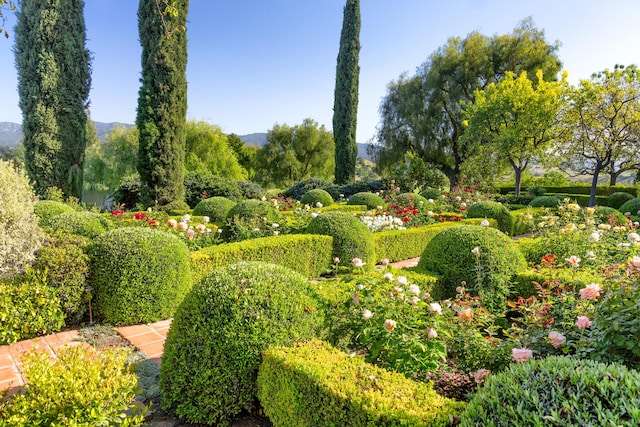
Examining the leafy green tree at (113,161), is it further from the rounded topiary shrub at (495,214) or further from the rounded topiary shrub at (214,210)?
the rounded topiary shrub at (495,214)

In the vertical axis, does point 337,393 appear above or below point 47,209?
below

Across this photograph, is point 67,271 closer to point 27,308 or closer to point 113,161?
point 27,308

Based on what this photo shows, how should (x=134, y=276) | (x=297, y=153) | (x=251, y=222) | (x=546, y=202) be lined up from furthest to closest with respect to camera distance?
(x=297, y=153), (x=546, y=202), (x=251, y=222), (x=134, y=276)

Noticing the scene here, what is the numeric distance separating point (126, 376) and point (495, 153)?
709 inches

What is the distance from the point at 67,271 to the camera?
12.3ft

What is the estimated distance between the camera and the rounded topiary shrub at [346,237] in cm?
592

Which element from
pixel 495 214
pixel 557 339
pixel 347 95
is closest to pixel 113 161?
pixel 347 95

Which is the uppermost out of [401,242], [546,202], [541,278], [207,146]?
[207,146]

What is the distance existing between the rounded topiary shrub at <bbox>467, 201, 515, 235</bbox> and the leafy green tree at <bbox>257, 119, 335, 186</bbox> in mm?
22379

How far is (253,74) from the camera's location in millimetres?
12344

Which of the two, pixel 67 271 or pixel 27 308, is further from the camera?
pixel 67 271

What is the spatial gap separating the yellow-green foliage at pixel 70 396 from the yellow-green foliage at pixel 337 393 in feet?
2.48

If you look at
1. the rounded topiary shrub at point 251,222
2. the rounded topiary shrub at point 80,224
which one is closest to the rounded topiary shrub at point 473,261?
the rounded topiary shrub at point 251,222

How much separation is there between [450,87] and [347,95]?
7.63m
